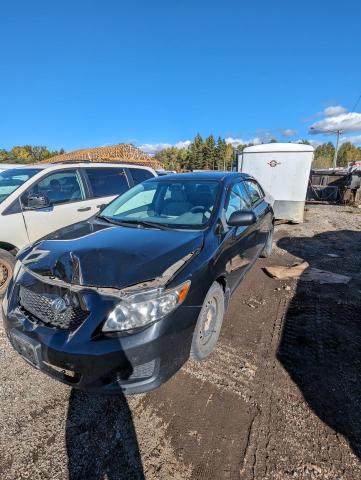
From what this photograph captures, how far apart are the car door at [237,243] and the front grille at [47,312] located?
1.51 m

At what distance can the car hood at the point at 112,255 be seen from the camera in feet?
6.82

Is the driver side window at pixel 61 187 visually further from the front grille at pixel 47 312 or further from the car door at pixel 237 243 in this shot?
the car door at pixel 237 243

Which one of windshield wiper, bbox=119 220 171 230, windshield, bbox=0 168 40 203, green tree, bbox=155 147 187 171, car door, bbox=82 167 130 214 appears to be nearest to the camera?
windshield wiper, bbox=119 220 171 230

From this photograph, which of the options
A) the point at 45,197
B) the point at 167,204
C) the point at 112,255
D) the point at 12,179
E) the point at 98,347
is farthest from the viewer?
the point at 12,179

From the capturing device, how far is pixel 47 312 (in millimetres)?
2086

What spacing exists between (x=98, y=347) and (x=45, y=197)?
3.12m

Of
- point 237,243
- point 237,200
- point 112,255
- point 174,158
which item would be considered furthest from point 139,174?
point 174,158

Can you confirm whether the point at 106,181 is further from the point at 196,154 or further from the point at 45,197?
the point at 196,154

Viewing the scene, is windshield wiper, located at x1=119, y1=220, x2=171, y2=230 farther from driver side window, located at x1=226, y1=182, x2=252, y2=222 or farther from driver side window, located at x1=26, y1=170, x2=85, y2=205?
driver side window, located at x1=26, y1=170, x2=85, y2=205

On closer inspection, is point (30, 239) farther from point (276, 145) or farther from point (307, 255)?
point (276, 145)

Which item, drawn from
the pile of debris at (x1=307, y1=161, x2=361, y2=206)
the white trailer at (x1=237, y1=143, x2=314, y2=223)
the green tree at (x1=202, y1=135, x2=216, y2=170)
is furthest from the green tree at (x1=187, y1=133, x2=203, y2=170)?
the white trailer at (x1=237, y1=143, x2=314, y2=223)

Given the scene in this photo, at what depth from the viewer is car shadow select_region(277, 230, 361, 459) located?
2170mm

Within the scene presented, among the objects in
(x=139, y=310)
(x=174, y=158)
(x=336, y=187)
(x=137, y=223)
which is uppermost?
(x=137, y=223)

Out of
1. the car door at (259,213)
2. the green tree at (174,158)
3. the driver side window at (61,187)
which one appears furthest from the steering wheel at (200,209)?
the green tree at (174,158)
